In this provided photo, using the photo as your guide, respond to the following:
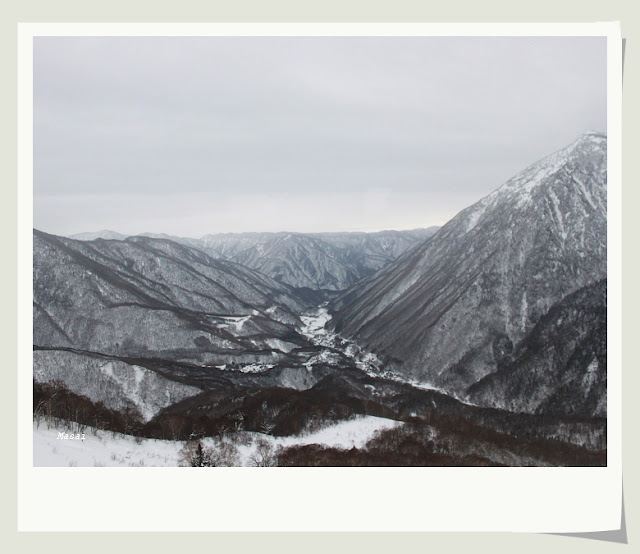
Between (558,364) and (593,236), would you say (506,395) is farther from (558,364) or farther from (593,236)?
(593,236)

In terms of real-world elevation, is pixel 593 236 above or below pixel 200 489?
above

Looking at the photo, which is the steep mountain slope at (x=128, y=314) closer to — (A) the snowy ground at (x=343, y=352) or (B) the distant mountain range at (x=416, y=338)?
(B) the distant mountain range at (x=416, y=338)

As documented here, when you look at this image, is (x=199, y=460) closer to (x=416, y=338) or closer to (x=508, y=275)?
(x=416, y=338)

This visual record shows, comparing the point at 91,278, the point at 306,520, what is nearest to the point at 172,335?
the point at 91,278

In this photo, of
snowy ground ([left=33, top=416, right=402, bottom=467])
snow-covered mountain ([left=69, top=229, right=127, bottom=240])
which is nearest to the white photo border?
snowy ground ([left=33, top=416, right=402, bottom=467])

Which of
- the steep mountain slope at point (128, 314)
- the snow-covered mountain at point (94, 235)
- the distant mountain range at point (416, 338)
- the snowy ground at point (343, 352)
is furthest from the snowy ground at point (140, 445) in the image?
the steep mountain slope at point (128, 314)

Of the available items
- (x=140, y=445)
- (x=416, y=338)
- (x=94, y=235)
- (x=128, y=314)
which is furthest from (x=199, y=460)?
(x=94, y=235)

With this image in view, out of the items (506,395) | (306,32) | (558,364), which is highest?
(306,32)
